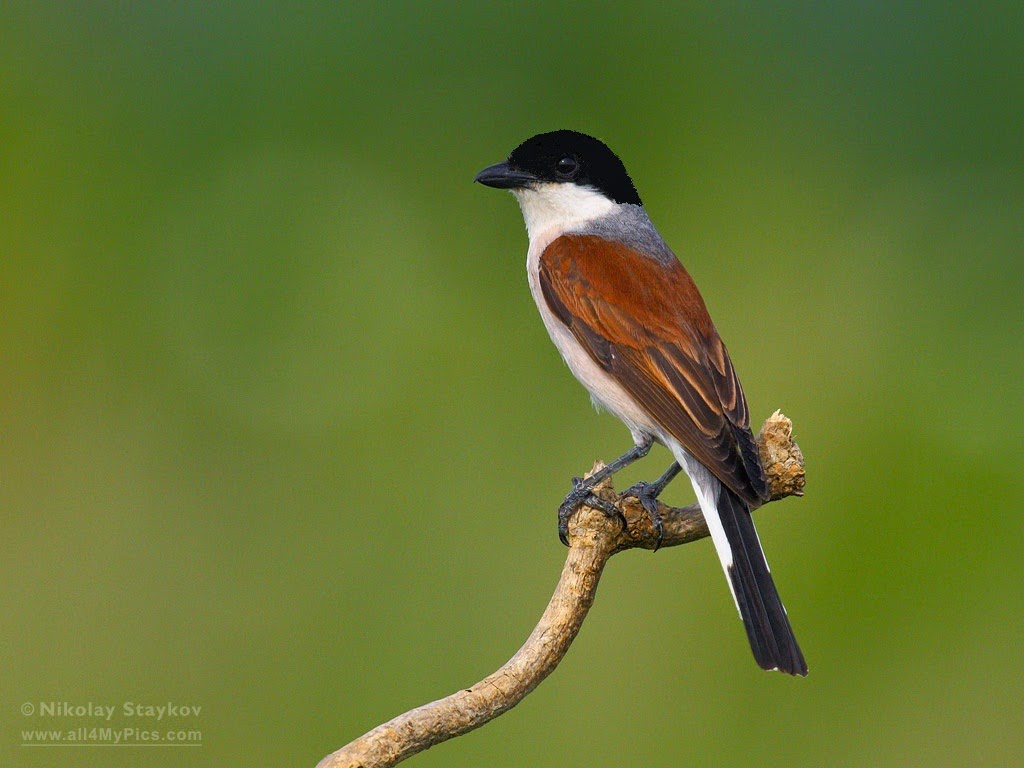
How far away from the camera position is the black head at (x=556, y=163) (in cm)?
378

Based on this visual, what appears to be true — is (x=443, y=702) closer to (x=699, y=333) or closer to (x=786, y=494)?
(x=786, y=494)

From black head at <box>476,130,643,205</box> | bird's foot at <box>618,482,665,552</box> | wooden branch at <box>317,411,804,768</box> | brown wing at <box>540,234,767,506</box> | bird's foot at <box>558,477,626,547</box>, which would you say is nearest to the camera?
wooden branch at <box>317,411,804,768</box>

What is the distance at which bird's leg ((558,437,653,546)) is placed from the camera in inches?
108

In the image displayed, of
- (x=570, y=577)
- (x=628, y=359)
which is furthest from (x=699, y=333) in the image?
(x=570, y=577)

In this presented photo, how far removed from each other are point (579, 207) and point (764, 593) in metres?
1.66

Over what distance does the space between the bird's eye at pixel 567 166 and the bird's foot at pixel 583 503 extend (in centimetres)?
120

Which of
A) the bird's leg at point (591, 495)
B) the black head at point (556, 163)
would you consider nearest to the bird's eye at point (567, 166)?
the black head at point (556, 163)

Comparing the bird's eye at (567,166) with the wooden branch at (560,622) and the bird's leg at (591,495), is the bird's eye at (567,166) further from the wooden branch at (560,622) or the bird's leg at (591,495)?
the wooden branch at (560,622)

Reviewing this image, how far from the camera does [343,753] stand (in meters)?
1.87

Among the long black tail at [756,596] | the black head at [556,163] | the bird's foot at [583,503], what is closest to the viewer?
the long black tail at [756,596]

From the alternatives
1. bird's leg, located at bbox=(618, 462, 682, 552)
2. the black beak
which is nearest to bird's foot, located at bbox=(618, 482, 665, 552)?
bird's leg, located at bbox=(618, 462, 682, 552)

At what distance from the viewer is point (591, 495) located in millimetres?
2766

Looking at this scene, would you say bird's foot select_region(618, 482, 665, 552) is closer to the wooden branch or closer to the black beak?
the wooden branch

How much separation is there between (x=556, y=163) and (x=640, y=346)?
86cm
